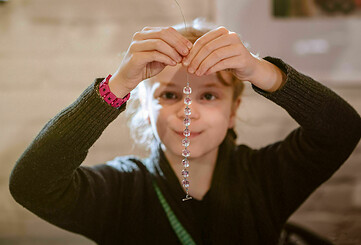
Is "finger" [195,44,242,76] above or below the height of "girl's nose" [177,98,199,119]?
above

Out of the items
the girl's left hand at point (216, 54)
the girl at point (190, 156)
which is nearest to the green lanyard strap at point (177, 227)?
the girl at point (190, 156)

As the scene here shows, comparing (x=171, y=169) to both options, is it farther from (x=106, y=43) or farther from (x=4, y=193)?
(x=4, y=193)

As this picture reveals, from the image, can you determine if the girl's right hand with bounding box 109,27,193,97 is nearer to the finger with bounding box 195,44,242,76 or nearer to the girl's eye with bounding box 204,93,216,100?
the finger with bounding box 195,44,242,76

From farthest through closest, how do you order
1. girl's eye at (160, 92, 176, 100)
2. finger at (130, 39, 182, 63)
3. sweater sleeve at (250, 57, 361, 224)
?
1. girl's eye at (160, 92, 176, 100)
2. sweater sleeve at (250, 57, 361, 224)
3. finger at (130, 39, 182, 63)

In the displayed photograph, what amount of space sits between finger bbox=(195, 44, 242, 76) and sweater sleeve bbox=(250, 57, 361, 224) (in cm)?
12

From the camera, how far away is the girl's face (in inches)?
30.7

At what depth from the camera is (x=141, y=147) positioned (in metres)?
1.19

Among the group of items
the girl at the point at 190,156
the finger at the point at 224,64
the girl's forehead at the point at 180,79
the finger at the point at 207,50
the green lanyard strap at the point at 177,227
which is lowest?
the green lanyard strap at the point at 177,227

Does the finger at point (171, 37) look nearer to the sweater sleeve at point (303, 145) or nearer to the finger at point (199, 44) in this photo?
the finger at point (199, 44)

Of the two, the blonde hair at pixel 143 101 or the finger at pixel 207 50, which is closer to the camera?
the finger at pixel 207 50

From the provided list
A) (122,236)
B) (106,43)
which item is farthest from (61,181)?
(106,43)

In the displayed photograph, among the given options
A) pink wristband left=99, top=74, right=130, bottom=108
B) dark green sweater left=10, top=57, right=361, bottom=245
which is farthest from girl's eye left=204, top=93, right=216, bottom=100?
pink wristband left=99, top=74, right=130, bottom=108

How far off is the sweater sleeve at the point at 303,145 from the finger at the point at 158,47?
0.20 metres

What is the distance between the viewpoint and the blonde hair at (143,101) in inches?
33.2
